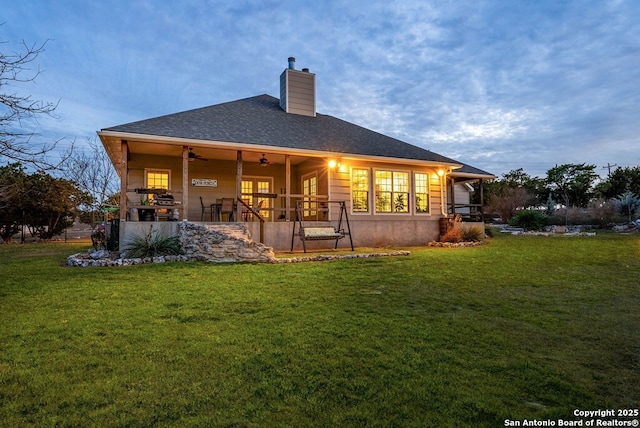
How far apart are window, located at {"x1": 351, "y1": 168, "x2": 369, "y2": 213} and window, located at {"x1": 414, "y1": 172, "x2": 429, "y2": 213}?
2.16 meters

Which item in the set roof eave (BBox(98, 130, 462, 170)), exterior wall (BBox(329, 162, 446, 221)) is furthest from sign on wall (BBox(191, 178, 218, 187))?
exterior wall (BBox(329, 162, 446, 221))

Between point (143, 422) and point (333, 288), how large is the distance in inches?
145

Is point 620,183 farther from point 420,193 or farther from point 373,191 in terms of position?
point 373,191

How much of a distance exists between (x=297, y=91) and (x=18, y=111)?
11977mm

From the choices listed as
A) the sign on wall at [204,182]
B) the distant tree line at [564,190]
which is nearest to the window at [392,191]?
the sign on wall at [204,182]

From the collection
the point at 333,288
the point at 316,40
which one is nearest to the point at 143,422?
the point at 333,288

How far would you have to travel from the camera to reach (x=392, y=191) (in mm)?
13234

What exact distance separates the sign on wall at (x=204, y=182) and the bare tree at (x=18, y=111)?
8.64 meters

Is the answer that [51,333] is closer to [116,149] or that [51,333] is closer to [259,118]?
[116,149]

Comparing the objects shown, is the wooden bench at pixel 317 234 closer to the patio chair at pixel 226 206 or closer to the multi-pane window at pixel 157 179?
the patio chair at pixel 226 206

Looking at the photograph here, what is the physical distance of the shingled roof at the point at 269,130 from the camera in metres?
10.2

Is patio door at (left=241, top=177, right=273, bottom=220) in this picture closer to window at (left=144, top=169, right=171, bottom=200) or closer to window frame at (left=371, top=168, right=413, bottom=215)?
window at (left=144, top=169, right=171, bottom=200)

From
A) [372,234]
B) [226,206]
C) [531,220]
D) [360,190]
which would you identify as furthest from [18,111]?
[531,220]

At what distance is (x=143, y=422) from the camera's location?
1924 millimetres
